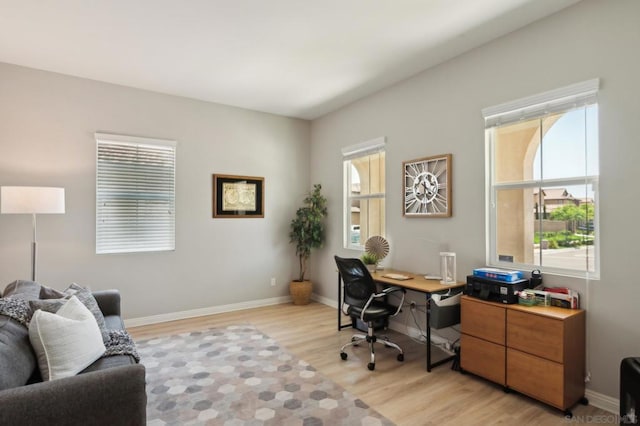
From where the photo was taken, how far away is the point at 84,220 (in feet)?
12.6

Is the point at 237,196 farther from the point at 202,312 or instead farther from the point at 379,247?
the point at 379,247

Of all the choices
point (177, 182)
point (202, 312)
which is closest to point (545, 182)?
point (177, 182)

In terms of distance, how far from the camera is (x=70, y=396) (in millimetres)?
1385

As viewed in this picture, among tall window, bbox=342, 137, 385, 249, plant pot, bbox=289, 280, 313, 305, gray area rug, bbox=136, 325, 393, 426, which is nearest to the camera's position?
gray area rug, bbox=136, 325, 393, 426

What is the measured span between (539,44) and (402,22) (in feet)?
3.56

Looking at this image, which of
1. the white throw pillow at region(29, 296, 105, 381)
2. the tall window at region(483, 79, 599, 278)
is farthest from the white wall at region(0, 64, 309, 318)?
the tall window at region(483, 79, 599, 278)

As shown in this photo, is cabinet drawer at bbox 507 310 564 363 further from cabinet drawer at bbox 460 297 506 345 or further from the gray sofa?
the gray sofa

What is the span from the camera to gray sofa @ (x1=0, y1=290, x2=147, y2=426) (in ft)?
4.27

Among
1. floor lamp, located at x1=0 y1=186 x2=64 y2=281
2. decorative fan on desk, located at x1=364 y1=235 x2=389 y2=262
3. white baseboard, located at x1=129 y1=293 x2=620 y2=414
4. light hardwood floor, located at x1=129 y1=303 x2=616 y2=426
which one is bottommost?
light hardwood floor, located at x1=129 y1=303 x2=616 y2=426

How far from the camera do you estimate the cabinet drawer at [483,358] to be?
255cm

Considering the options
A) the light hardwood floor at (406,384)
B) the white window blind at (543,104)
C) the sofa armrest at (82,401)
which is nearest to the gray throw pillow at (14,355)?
the sofa armrest at (82,401)

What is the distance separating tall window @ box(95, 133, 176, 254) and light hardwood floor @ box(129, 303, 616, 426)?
1.05 m

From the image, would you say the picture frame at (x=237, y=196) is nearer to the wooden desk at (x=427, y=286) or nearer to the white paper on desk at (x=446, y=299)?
the wooden desk at (x=427, y=286)

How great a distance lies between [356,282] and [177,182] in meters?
2.70
